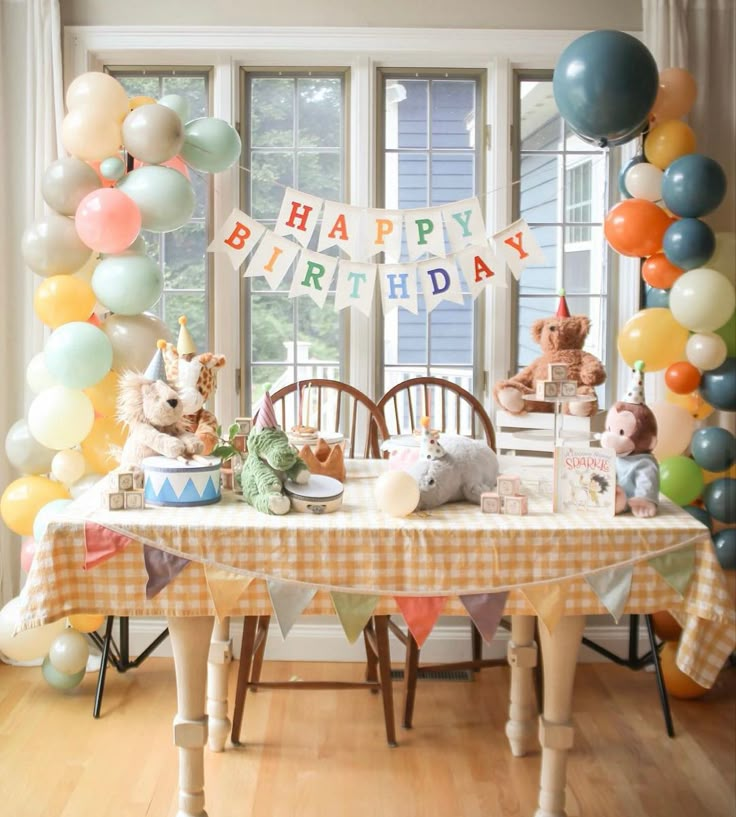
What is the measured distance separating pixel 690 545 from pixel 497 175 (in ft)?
Result: 5.67

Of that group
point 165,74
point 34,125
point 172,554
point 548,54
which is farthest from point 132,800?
point 548,54

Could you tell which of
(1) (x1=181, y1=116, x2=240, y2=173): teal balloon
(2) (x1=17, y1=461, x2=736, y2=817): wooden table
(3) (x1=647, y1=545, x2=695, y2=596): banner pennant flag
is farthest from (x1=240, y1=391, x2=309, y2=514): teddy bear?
(1) (x1=181, y1=116, x2=240, y2=173): teal balloon

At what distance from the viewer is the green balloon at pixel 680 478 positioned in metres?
2.95

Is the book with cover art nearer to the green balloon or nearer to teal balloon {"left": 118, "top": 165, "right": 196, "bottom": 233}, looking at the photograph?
the green balloon

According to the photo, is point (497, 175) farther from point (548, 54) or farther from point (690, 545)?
point (690, 545)

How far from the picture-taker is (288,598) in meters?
2.04

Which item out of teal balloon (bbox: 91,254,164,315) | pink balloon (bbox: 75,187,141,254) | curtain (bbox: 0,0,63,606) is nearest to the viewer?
pink balloon (bbox: 75,187,141,254)

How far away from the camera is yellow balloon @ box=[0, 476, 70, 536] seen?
3000mm

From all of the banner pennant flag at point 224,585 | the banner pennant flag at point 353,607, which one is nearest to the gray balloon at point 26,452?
the banner pennant flag at point 224,585

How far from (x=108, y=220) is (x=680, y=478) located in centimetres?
187

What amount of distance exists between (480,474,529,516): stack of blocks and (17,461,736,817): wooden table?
0.17ft

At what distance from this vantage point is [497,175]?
3365 mm

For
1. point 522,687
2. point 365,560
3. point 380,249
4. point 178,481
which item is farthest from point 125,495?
point 380,249

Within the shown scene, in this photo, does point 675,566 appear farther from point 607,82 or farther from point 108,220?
point 108,220
